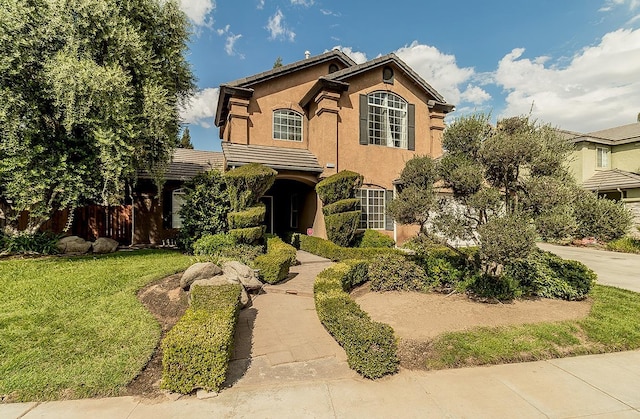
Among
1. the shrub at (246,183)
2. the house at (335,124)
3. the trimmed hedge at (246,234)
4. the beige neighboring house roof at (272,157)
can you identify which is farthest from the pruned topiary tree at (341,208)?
the trimmed hedge at (246,234)

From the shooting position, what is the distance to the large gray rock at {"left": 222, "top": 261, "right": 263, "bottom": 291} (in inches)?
276

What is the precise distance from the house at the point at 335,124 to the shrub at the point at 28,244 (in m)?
7.01

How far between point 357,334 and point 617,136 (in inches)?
1232

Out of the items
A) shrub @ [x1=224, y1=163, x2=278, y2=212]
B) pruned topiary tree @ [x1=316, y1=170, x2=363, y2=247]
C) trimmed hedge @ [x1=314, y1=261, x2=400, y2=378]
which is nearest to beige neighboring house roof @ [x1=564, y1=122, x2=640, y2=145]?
pruned topiary tree @ [x1=316, y1=170, x2=363, y2=247]

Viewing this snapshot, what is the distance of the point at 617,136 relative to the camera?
23562mm

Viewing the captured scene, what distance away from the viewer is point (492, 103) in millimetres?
6723

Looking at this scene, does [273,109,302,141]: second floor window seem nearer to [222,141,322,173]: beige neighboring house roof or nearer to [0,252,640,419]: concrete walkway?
[222,141,322,173]: beige neighboring house roof

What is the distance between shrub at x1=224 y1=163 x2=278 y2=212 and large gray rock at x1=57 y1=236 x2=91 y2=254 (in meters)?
5.84

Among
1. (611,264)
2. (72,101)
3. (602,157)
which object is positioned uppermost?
(602,157)

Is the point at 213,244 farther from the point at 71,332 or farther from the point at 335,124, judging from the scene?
the point at 335,124

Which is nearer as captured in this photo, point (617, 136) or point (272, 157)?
point (272, 157)

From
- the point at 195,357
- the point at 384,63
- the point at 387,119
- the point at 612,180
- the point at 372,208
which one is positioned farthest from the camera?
the point at 612,180

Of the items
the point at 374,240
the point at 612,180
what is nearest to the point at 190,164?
the point at 374,240

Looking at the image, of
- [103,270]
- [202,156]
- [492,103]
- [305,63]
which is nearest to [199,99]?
[202,156]
